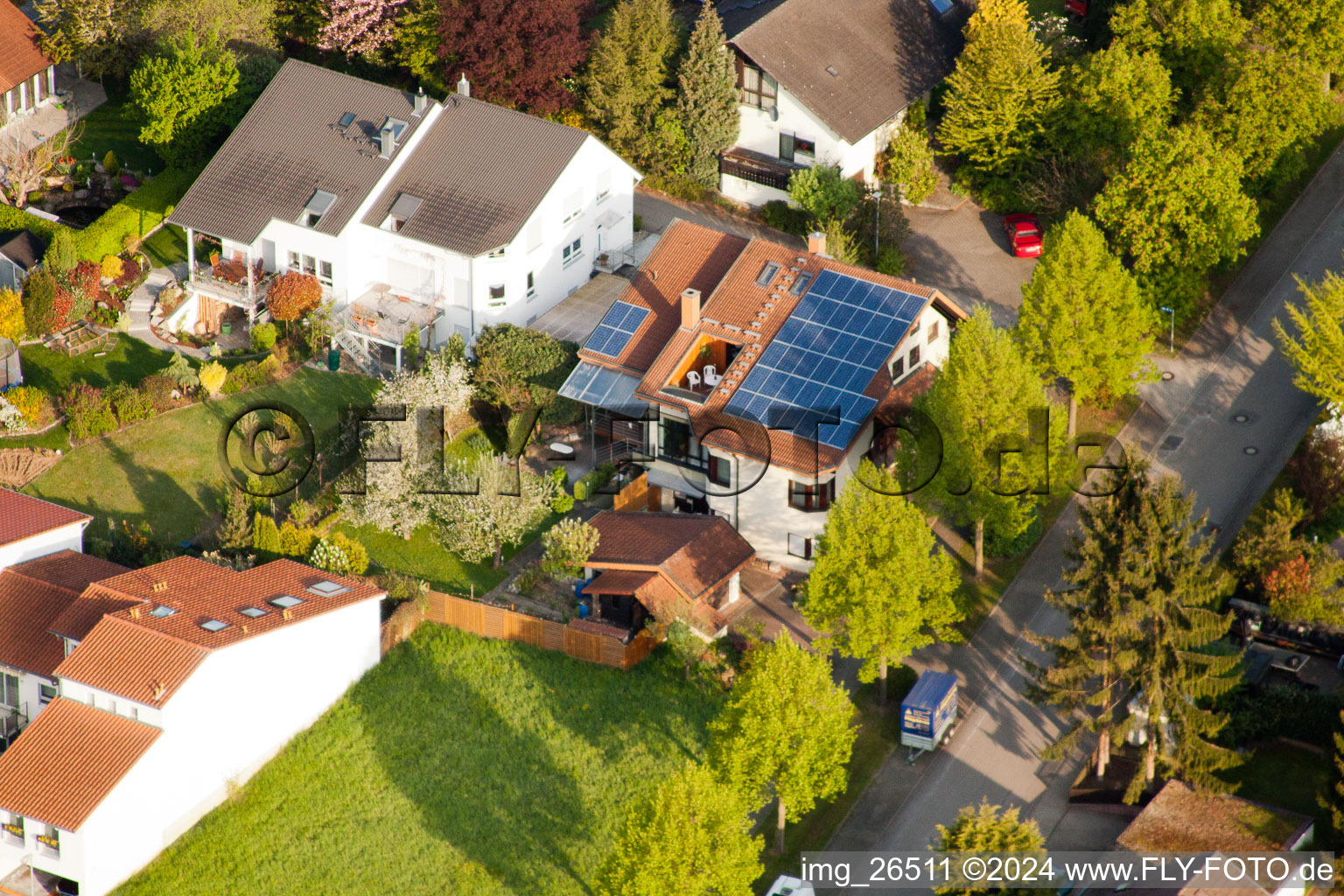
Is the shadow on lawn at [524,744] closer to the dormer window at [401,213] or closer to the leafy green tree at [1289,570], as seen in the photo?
the leafy green tree at [1289,570]

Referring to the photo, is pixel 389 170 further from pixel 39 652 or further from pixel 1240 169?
pixel 1240 169

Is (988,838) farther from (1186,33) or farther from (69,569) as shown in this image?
(1186,33)

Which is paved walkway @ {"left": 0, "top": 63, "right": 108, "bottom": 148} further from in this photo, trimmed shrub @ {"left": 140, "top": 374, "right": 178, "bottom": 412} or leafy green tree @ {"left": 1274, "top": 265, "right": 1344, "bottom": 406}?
leafy green tree @ {"left": 1274, "top": 265, "right": 1344, "bottom": 406}

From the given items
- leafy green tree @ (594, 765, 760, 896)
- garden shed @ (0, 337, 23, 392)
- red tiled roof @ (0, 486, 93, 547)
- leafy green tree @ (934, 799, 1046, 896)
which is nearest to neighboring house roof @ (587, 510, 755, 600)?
leafy green tree @ (594, 765, 760, 896)

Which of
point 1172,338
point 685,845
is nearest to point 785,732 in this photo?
point 685,845

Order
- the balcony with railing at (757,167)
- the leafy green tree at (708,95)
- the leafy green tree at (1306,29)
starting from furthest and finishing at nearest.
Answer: the balcony with railing at (757,167) → the leafy green tree at (708,95) → the leafy green tree at (1306,29)

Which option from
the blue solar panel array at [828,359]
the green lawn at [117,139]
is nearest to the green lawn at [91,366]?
the green lawn at [117,139]
